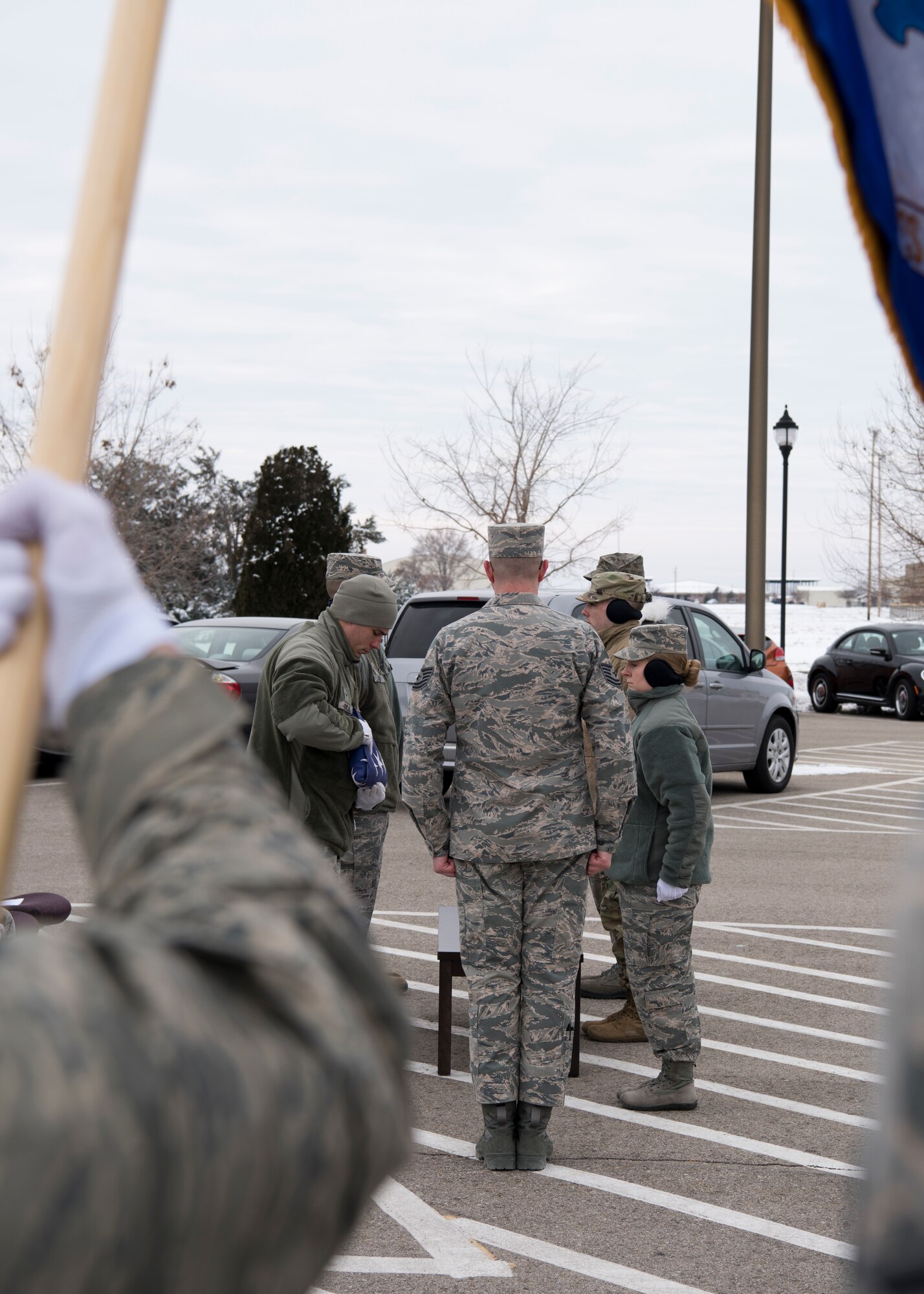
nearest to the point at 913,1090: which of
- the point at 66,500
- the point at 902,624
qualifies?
the point at 66,500

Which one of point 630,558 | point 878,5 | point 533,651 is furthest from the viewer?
point 630,558

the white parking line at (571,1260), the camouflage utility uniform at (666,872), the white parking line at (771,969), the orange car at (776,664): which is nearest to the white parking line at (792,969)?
the white parking line at (771,969)

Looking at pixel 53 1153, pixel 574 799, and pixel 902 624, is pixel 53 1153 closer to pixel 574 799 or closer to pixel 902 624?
pixel 574 799

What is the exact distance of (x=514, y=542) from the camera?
5.03 metres

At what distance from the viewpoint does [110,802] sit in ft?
2.89

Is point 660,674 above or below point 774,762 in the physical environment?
above

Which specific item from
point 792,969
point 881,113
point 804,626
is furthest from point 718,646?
point 804,626

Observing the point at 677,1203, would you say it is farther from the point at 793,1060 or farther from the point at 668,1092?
the point at 793,1060

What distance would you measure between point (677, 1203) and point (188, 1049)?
4.00 m

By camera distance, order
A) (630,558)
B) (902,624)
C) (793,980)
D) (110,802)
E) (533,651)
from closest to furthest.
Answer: (110,802) < (533,651) < (793,980) < (630,558) < (902,624)

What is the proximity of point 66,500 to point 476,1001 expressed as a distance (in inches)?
162

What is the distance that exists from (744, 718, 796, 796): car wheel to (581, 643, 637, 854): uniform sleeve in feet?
31.3

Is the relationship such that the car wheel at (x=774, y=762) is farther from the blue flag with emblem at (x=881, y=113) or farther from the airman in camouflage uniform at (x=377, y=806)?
the blue flag with emblem at (x=881, y=113)

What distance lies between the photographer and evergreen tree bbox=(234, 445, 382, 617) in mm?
27375
